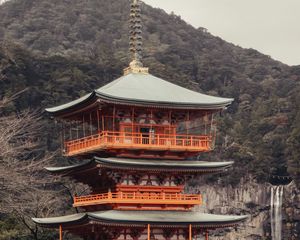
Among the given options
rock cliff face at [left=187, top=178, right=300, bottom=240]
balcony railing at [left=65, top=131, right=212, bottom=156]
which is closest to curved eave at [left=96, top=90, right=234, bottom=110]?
balcony railing at [left=65, top=131, right=212, bottom=156]

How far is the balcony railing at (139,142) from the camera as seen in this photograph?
30875 millimetres

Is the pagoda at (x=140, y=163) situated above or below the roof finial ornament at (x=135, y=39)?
below

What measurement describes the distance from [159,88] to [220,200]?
188 feet

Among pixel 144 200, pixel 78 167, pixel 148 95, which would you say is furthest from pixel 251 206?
pixel 144 200

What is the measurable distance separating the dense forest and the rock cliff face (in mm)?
1526

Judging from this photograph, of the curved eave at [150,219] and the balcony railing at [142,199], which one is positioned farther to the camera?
the balcony railing at [142,199]

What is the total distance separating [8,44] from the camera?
321 ft

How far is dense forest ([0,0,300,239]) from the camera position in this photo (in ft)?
299

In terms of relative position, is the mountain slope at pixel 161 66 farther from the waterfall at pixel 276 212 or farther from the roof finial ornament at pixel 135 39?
the roof finial ornament at pixel 135 39

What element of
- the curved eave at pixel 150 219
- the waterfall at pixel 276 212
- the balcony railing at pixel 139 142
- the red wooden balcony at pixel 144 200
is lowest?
the waterfall at pixel 276 212

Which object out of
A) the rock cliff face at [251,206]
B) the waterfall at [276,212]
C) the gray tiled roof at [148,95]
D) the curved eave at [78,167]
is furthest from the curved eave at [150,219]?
the rock cliff face at [251,206]

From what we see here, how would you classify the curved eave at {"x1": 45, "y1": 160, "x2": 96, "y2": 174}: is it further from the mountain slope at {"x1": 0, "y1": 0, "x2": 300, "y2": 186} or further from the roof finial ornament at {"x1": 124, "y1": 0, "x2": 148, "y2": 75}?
the mountain slope at {"x1": 0, "y1": 0, "x2": 300, "y2": 186}

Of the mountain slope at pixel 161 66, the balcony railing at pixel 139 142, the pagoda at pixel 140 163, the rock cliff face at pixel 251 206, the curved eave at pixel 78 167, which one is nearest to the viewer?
the pagoda at pixel 140 163

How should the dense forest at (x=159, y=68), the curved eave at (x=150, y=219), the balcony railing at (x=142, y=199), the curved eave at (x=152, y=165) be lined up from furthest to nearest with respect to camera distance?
the dense forest at (x=159, y=68) → the balcony railing at (x=142, y=199) → the curved eave at (x=152, y=165) → the curved eave at (x=150, y=219)
